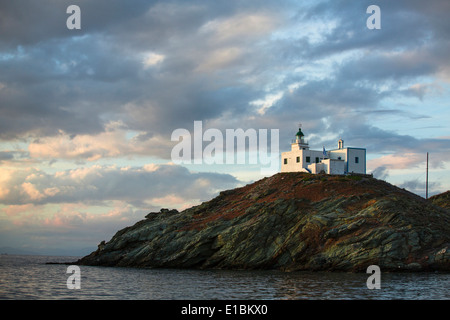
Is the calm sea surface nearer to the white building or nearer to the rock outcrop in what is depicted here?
the white building

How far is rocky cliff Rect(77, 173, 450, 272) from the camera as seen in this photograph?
2625 inches

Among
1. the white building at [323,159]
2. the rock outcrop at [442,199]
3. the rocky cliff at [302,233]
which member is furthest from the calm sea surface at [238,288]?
the rock outcrop at [442,199]

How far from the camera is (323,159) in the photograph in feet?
341

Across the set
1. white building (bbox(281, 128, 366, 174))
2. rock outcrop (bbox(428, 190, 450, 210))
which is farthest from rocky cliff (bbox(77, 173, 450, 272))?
rock outcrop (bbox(428, 190, 450, 210))

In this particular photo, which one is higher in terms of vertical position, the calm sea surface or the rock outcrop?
the rock outcrop

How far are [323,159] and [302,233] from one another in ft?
113

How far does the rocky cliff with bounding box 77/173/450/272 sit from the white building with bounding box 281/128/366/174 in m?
6.73

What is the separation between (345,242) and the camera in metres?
68.6

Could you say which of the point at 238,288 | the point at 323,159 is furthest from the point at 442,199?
the point at 238,288

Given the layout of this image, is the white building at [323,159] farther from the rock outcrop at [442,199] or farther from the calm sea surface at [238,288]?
the calm sea surface at [238,288]

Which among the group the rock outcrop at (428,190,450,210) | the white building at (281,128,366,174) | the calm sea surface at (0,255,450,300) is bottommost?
the calm sea surface at (0,255,450,300)
